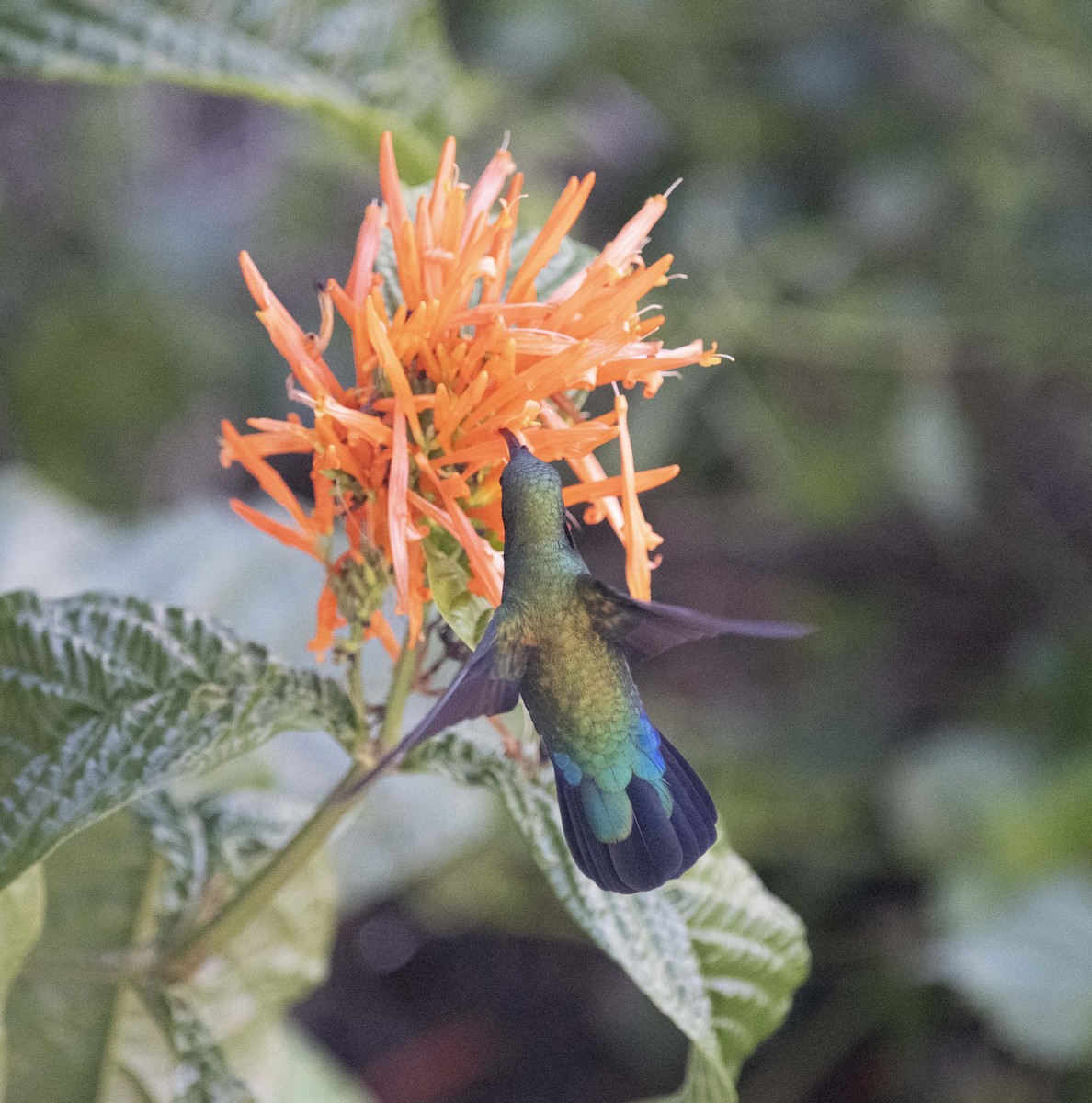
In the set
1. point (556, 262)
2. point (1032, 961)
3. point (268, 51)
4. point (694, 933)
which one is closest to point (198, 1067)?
point (694, 933)

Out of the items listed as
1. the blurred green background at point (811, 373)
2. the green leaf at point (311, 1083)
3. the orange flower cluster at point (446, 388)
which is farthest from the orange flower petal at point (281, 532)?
the blurred green background at point (811, 373)

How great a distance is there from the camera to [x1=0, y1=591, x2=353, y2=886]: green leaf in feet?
1.36

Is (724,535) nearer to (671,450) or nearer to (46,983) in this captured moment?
(671,450)

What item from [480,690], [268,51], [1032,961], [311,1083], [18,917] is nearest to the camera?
[480,690]

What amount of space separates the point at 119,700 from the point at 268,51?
413 mm

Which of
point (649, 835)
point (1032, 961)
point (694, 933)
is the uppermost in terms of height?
point (649, 835)

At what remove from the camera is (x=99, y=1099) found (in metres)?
0.61

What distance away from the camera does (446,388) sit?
0.40m

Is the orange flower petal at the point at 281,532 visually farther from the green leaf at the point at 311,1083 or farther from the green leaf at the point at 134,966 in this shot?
the green leaf at the point at 311,1083

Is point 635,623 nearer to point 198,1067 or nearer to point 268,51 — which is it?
point 198,1067

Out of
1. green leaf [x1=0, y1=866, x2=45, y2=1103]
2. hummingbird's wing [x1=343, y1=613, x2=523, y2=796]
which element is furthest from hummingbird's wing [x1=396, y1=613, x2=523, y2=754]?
green leaf [x1=0, y1=866, x2=45, y2=1103]

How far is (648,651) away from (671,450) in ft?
4.12

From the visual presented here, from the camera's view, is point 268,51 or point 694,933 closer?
point 694,933

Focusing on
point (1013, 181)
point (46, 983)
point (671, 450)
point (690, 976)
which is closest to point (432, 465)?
point (690, 976)
